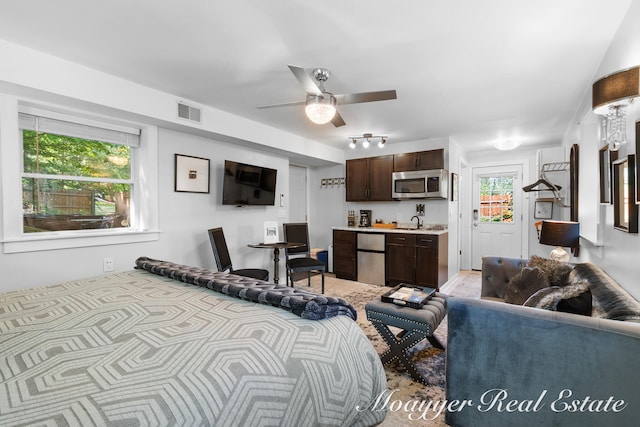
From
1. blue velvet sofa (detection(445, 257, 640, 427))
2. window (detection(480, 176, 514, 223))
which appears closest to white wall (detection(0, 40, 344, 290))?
blue velvet sofa (detection(445, 257, 640, 427))

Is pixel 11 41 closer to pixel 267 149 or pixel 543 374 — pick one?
pixel 267 149

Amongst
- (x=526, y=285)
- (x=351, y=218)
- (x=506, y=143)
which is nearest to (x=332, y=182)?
(x=351, y=218)

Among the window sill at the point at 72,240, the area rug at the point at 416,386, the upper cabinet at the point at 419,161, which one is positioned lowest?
the area rug at the point at 416,386

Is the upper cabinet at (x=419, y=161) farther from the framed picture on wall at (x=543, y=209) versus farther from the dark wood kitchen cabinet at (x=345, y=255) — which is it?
the framed picture on wall at (x=543, y=209)

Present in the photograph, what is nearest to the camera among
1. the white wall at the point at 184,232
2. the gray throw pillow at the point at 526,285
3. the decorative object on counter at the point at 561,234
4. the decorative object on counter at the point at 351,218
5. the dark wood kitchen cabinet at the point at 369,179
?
the gray throw pillow at the point at 526,285

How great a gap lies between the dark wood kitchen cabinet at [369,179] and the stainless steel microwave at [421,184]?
0.56 feet

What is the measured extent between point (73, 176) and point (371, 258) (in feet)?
12.7

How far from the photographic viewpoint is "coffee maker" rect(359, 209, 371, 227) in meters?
5.44

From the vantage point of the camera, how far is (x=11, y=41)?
204 cm

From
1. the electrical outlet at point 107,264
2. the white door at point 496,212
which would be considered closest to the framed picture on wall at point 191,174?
the electrical outlet at point 107,264

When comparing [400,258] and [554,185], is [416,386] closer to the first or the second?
[400,258]

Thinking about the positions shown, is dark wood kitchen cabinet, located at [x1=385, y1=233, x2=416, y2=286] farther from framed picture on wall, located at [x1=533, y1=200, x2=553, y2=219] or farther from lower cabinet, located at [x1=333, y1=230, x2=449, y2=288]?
framed picture on wall, located at [x1=533, y1=200, x2=553, y2=219]

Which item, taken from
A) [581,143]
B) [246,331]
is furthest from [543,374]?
[581,143]

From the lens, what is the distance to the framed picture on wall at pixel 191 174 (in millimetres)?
3355
